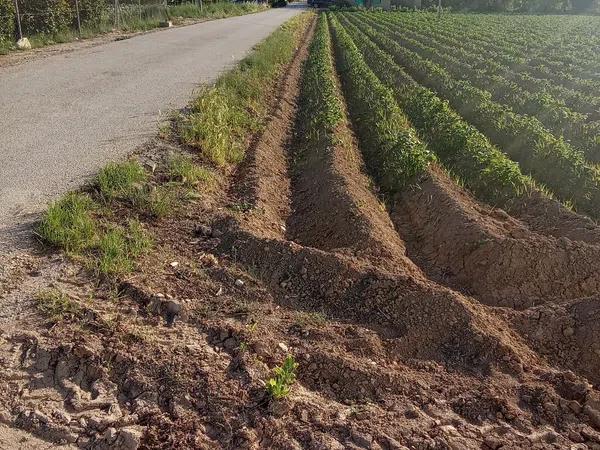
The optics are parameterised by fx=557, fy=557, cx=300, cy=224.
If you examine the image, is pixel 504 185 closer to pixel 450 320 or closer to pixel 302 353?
pixel 450 320

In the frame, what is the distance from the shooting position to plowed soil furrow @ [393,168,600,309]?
535cm

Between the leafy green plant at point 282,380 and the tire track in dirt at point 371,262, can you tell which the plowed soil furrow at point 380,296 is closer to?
the tire track in dirt at point 371,262

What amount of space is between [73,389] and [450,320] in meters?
2.78

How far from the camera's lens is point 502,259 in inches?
219

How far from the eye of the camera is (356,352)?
160 inches

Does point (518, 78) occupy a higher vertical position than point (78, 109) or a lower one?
lower

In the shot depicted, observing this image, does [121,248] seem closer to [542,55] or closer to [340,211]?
[340,211]

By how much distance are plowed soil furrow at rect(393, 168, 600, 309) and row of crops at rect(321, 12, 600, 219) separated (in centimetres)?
122

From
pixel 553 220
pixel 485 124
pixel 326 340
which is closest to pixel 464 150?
pixel 485 124

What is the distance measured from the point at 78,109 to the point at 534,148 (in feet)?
25.8

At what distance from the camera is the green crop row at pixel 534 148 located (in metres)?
7.60

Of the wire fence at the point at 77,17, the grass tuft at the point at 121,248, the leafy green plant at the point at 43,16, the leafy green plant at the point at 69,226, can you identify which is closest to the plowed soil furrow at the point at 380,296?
the grass tuft at the point at 121,248

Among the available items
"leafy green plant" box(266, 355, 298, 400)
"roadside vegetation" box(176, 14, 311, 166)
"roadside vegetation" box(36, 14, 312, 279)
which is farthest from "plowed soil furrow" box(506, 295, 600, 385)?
"roadside vegetation" box(176, 14, 311, 166)

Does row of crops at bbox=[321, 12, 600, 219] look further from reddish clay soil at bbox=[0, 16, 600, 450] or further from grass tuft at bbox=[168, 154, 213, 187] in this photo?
grass tuft at bbox=[168, 154, 213, 187]
